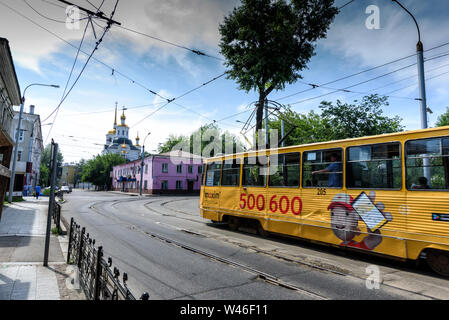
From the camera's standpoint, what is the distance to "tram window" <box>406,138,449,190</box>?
5684 mm

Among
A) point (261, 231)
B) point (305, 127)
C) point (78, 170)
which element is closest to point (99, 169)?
point (305, 127)

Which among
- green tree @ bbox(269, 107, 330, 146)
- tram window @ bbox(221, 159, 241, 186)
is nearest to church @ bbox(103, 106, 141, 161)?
green tree @ bbox(269, 107, 330, 146)

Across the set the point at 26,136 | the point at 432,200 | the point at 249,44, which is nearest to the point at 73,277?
the point at 432,200

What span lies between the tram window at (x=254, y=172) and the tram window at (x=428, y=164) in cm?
Result: 461

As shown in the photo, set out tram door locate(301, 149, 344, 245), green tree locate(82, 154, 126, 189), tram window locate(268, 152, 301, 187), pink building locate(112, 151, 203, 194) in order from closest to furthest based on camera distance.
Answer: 1. tram door locate(301, 149, 344, 245)
2. tram window locate(268, 152, 301, 187)
3. pink building locate(112, 151, 203, 194)
4. green tree locate(82, 154, 126, 189)

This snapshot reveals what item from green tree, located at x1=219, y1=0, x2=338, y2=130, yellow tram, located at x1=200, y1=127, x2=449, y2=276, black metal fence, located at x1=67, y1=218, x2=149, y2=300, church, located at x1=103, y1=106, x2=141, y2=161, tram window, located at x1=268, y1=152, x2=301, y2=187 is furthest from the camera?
church, located at x1=103, y1=106, x2=141, y2=161

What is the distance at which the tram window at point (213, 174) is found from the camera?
12.4 meters

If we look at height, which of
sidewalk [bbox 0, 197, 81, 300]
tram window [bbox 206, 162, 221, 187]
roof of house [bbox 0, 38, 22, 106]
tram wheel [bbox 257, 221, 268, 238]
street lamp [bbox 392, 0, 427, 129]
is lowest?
sidewalk [bbox 0, 197, 81, 300]

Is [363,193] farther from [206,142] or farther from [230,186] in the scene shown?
[206,142]

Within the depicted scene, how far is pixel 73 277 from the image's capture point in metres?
5.40

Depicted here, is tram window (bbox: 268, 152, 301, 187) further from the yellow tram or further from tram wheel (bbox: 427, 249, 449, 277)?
tram wheel (bbox: 427, 249, 449, 277)

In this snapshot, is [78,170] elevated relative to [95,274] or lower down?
elevated

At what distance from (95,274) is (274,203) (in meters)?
6.52

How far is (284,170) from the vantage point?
9.13m
